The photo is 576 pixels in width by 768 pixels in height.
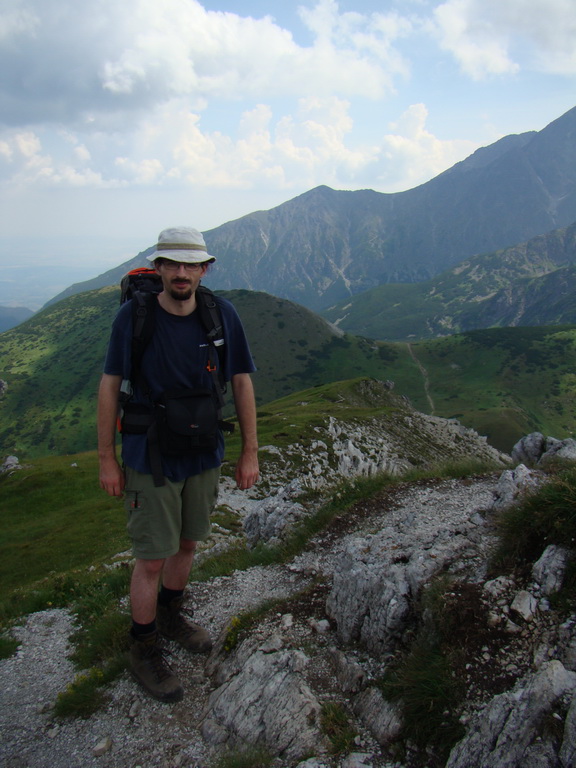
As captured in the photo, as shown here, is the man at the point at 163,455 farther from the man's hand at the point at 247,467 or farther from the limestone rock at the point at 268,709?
the limestone rock at the point at 268,709

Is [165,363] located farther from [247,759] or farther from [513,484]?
[513,484]

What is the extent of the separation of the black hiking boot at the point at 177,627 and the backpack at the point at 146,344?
2.84 meters

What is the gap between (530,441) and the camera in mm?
28250

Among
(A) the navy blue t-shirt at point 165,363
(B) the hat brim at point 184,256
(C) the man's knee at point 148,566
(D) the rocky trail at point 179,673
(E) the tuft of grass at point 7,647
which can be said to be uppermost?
(B) the hat brim at point 184,256

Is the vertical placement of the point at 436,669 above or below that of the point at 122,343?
below

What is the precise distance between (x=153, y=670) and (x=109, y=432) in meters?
3.56

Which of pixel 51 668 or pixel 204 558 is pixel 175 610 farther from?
pixel 204 558

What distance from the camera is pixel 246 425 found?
7223mm

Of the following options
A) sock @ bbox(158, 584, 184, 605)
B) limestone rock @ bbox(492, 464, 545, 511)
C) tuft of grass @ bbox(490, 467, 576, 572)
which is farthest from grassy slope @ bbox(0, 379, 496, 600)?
tuft of grass @ bbox(490, 467, 576, 572)

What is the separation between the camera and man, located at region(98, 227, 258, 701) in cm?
611

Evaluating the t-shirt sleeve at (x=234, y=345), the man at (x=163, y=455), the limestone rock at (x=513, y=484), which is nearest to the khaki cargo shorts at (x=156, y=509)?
the man at (x=163, y=455)

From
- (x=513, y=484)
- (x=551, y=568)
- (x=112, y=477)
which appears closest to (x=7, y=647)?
(x=112, y=477)

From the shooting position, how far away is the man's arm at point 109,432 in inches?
242

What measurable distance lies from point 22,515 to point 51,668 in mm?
39075
